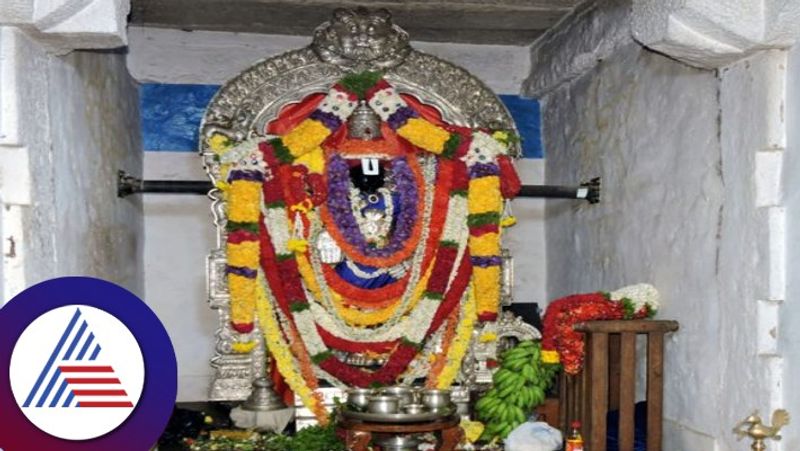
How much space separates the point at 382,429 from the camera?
4.70 m

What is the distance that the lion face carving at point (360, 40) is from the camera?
560 cm

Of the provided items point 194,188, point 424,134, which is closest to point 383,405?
point 424,134

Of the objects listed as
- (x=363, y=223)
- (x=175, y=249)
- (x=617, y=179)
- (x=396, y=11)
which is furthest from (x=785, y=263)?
(x=175, y=249)

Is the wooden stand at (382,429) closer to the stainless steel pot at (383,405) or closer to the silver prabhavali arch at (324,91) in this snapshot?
the stainless steel pot at (383,405)

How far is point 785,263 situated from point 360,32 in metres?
2.86

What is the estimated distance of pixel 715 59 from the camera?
411 centimetres

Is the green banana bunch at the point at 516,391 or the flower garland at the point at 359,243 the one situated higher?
the flower garland at the point at 359,243

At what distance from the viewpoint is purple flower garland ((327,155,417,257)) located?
18.0 feet

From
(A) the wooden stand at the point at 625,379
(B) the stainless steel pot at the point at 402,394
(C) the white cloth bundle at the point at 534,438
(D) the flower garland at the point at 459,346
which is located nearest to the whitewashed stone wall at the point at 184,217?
(D) the flower garland at the point at 459,346

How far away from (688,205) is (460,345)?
1.61 m

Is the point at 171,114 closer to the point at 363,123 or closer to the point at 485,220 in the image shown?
the point at 363,123

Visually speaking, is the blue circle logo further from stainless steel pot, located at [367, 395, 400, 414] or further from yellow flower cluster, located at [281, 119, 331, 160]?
yellow flower cluster, located at [281, 119, 331, 160]

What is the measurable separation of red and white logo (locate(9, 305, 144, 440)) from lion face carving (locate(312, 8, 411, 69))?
3.26m

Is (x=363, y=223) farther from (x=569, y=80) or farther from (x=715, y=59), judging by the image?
(x=715, y=59)
